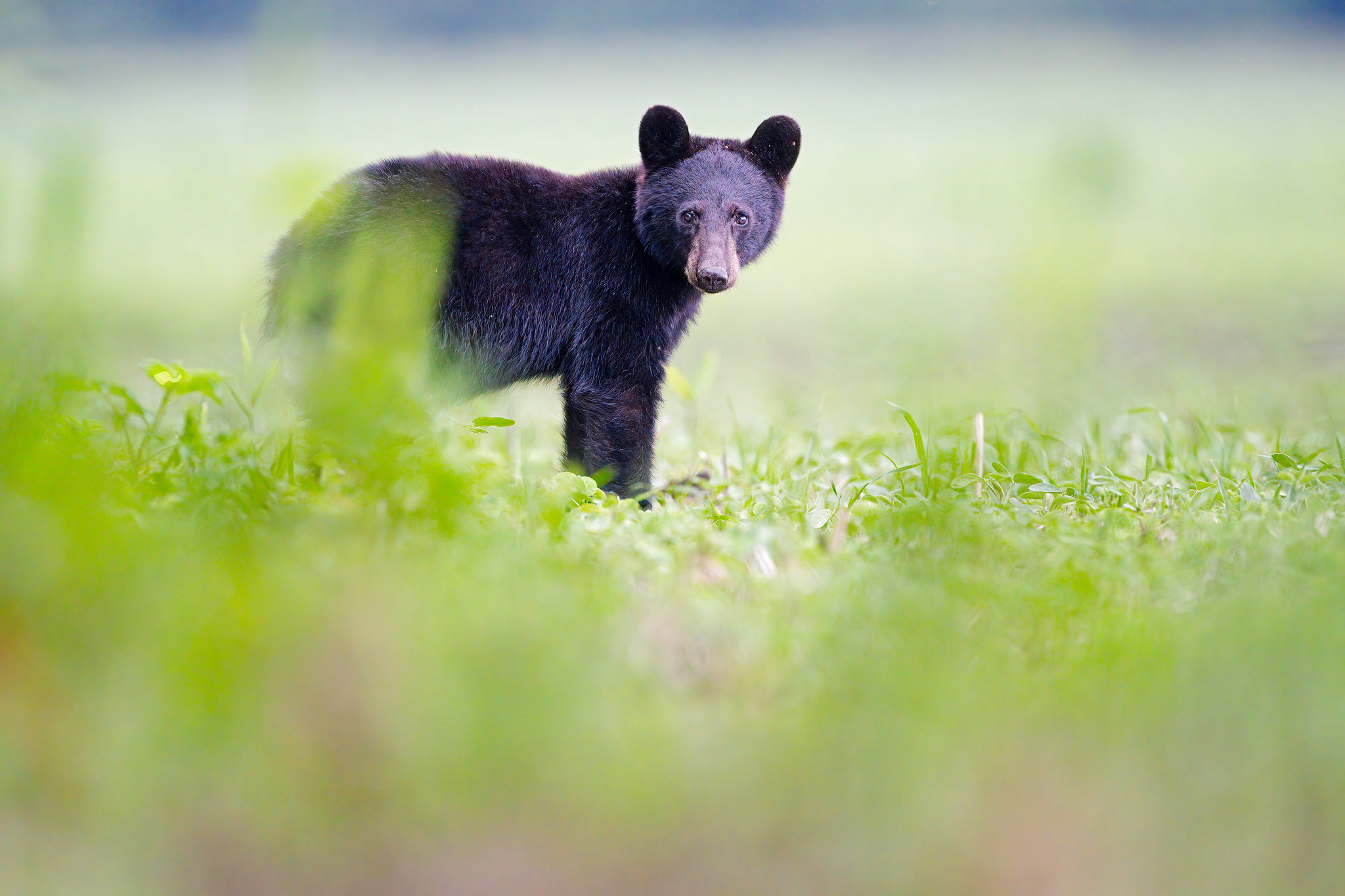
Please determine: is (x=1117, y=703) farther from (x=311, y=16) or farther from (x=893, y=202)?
(x=893, y=202)

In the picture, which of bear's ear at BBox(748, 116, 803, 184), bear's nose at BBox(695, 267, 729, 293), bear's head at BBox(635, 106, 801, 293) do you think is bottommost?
bear's nose at BBox(695, 267, 729, 293)

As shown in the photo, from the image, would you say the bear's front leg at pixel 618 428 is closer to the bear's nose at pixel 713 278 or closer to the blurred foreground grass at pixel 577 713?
the bear's nose at pixel 713 278

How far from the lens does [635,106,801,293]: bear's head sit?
3967 millimetres

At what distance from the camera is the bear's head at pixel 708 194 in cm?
397

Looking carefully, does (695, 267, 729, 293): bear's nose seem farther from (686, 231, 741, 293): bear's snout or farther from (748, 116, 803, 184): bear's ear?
(748, 116, 803, 184): bear's ear

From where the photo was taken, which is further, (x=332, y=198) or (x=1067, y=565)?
(x=332, y=198)

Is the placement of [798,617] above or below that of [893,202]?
below

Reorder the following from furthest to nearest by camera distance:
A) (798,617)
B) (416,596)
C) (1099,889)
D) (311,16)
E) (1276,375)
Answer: (1276,375)
(798,617)
(311,16)
(416,596)
(1099,889)

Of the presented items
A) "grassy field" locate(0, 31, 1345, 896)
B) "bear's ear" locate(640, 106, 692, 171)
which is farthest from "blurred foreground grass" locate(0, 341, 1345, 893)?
"bear's ear" locate(640, 106, 692, 171)

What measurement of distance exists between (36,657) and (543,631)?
77cm

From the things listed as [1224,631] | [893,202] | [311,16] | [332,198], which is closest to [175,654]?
[311,16]

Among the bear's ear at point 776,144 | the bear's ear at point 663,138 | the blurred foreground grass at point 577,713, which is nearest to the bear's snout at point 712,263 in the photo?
the bear's ear at point 663,138

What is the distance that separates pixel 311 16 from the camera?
1863 millimetres

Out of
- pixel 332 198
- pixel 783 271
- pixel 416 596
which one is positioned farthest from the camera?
pixel 783 271
